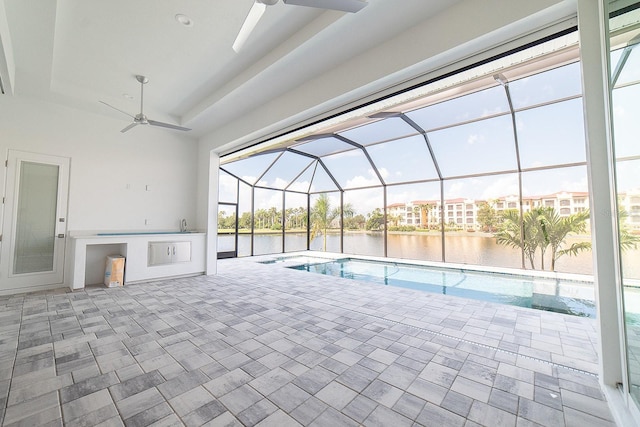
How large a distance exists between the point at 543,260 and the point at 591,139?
6.06 metres

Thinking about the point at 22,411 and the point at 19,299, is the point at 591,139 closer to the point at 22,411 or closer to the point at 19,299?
the point at 22,411

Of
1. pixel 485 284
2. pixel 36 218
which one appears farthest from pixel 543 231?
pixel 36 218

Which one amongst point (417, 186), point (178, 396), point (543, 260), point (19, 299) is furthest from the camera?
point (417, 186)

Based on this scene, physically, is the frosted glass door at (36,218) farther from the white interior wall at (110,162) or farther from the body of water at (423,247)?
the body of water at (423,247)

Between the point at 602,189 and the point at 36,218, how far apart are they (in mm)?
7499

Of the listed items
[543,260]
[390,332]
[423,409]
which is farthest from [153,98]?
[543,260]

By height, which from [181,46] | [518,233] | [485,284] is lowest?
[485,284]

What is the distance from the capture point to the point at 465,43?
2533mm

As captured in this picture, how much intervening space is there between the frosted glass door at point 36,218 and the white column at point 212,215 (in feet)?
8.55

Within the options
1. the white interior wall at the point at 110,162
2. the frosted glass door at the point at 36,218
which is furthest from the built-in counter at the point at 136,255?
the white interior wall at the point at 110,162

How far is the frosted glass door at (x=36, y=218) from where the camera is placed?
4.48 metres

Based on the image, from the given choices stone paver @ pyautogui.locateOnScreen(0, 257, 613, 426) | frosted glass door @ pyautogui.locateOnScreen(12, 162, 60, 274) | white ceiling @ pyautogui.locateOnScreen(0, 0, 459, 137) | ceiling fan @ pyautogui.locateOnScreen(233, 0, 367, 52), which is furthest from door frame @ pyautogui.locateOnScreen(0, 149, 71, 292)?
ceiling fan @ pyautogui.locateOnScreen(233, 0, 367, 52)

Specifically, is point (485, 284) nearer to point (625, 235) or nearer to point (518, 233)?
point (518, 233)

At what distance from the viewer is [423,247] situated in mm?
8375
